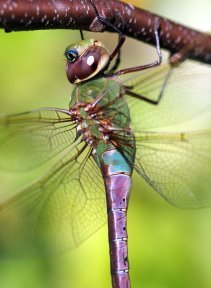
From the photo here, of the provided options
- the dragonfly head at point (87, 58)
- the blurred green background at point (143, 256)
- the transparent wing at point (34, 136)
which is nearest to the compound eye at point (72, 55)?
the dragonfly head at point (87, 58)

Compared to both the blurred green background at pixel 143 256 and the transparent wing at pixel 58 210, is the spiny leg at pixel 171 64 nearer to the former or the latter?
the transparent wing at pixel 58 210

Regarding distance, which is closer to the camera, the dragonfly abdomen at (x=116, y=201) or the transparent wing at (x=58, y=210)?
the dragonfly abdomen at (x=116, y=201)

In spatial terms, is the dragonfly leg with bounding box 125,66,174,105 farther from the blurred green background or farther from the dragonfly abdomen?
the blurred green background

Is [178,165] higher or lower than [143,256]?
higher

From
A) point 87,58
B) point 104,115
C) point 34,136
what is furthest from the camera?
point 34,136

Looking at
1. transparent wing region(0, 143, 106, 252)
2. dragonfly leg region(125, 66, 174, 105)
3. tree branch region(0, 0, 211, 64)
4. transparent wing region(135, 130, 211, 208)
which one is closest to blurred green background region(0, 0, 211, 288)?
transparent wing region(0, 143, 106, 252)

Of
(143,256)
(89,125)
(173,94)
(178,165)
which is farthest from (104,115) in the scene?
(143,256)

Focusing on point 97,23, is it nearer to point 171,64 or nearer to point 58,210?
point 171,64
